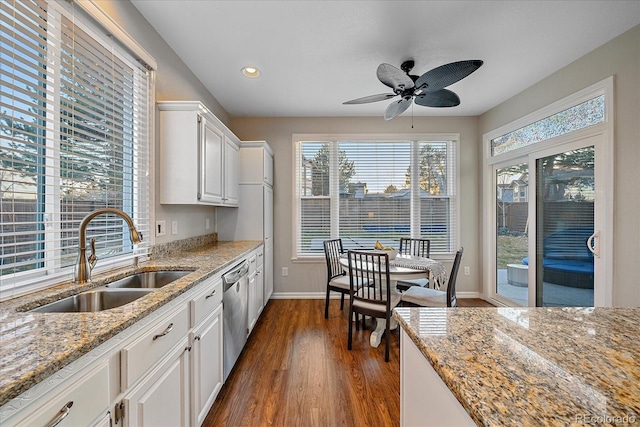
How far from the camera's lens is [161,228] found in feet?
7.34

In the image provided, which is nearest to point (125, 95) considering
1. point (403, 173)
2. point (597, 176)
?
point (403, 173)

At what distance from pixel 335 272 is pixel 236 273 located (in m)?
1.62

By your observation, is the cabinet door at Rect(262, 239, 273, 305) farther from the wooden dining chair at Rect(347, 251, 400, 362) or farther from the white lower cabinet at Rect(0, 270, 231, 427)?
the white lower cabinet at Rect(0, 270, 231, 427)

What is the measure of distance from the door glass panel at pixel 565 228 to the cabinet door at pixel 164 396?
133 inches

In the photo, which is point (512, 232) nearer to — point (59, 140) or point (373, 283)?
point (373, 283)

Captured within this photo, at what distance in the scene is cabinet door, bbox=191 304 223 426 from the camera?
4.95 ft

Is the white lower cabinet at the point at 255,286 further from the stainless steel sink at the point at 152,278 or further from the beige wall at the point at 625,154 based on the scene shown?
the beige wall at the point at 625,154

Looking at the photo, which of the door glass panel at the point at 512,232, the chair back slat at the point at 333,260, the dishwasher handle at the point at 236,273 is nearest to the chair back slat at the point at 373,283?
the chair back slat at the point at 333,260

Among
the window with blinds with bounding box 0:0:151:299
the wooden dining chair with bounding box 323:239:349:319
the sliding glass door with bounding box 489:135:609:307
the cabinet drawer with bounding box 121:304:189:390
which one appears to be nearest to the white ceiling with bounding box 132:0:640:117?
the window with blinds with bounding box 0:0:151:299

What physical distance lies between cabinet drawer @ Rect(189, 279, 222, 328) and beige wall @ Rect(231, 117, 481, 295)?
2.25 metres

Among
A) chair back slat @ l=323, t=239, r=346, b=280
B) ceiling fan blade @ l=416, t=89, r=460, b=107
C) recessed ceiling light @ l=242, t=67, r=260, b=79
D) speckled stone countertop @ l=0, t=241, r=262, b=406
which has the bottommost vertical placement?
chair back slat @ l=323, t=239, r=346, b=280

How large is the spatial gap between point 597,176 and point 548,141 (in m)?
0.67

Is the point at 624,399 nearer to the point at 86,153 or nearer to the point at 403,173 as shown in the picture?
the point at 86,153

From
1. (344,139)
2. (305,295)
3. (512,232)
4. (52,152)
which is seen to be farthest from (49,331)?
(512,232)
